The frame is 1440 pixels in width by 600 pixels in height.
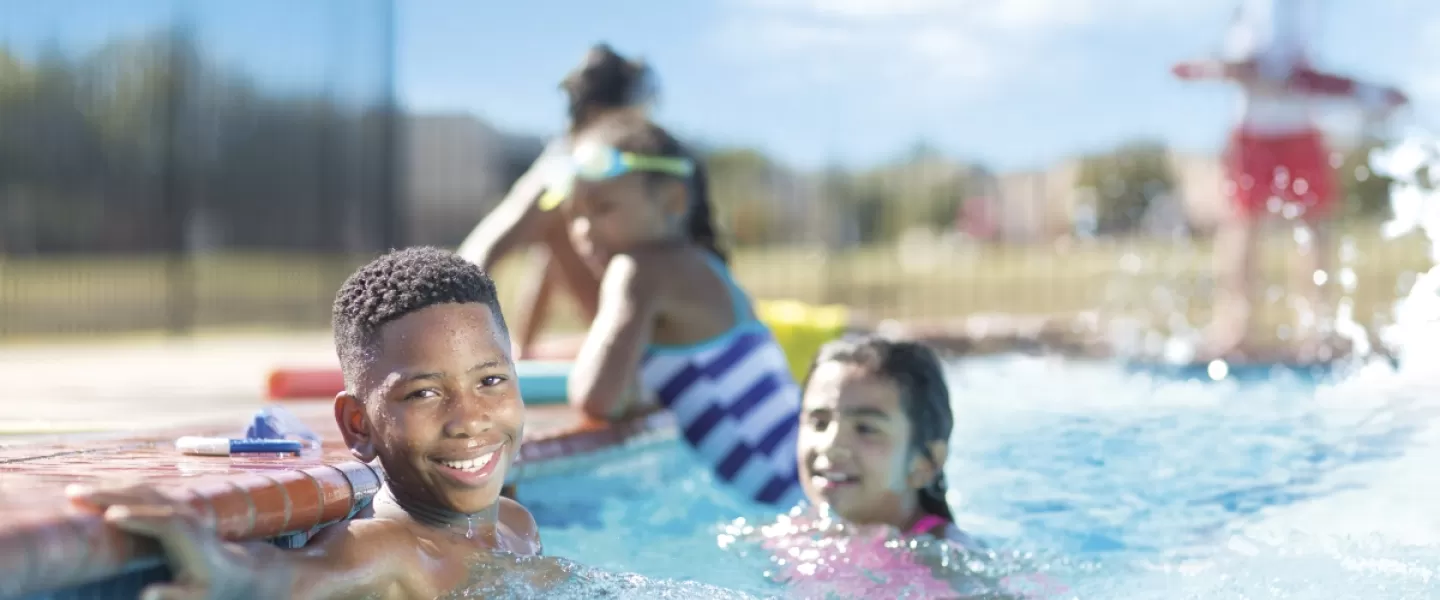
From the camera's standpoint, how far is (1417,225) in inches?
338

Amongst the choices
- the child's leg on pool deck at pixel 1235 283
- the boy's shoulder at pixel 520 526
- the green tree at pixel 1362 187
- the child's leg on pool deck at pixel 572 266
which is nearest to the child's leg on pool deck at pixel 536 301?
the child's leg on pool deck at pixel 572 266

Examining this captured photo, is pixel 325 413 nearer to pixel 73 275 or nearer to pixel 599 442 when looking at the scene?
pixel 599 442

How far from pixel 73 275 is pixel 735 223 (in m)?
6.44

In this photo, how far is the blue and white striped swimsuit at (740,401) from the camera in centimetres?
419

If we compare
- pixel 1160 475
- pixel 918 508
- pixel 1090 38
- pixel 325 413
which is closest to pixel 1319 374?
pixel 1160 475

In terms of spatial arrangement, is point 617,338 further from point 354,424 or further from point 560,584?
point 354,424

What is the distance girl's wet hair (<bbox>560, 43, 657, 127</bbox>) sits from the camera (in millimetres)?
4961

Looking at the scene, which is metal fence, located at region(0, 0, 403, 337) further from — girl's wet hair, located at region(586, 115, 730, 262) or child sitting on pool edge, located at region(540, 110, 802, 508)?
child sitting on pool edge, located at region(540, 110, 802, 508)

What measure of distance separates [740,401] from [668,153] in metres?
0.75

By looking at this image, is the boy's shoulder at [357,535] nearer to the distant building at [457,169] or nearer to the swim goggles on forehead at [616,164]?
the swim goggles on forehead at [616,164]

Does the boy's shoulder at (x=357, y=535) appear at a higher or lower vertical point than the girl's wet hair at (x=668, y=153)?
lower

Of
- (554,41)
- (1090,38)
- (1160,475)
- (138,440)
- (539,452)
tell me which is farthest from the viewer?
(1090,38)

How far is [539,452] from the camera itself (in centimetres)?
385

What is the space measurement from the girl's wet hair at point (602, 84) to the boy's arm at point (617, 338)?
2.89 ft
